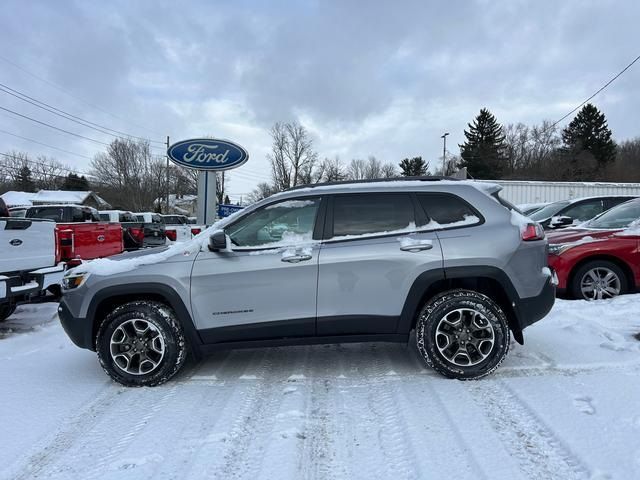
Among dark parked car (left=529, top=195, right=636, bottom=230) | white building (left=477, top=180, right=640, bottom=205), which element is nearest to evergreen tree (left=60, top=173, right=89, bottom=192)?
white building (left=477, top=180, right=640, bottom=205)

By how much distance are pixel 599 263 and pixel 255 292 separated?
546 centimetres

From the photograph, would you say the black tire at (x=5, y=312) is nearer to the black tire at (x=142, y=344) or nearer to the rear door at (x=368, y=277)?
the black tire at (x=142, y=344)

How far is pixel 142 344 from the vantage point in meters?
3.79

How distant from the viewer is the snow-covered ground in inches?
101

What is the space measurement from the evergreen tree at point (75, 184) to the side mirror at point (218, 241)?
3139 inches

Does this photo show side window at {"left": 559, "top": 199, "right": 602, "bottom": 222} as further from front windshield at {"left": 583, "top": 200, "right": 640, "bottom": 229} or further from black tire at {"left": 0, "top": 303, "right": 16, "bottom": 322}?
black tire at {"left": 0, "top": 303, "right": 16, "bottom": 322}

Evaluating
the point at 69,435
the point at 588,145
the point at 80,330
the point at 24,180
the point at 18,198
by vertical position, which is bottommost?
the point at 69,435

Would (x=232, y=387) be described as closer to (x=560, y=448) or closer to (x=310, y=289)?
(x=310, y=289)

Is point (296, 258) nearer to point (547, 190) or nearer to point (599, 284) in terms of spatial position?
point (599, 284)

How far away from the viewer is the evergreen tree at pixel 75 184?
2842 inches

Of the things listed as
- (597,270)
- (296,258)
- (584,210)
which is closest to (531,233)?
(296,258)

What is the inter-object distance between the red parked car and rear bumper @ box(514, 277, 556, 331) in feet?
9.61

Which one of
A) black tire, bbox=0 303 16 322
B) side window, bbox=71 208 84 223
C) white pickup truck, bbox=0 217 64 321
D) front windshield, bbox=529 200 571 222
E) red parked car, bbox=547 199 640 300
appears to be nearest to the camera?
white pickup truck, bbox=0 217 64 321

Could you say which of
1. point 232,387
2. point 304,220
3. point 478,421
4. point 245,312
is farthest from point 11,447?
point 478,421
